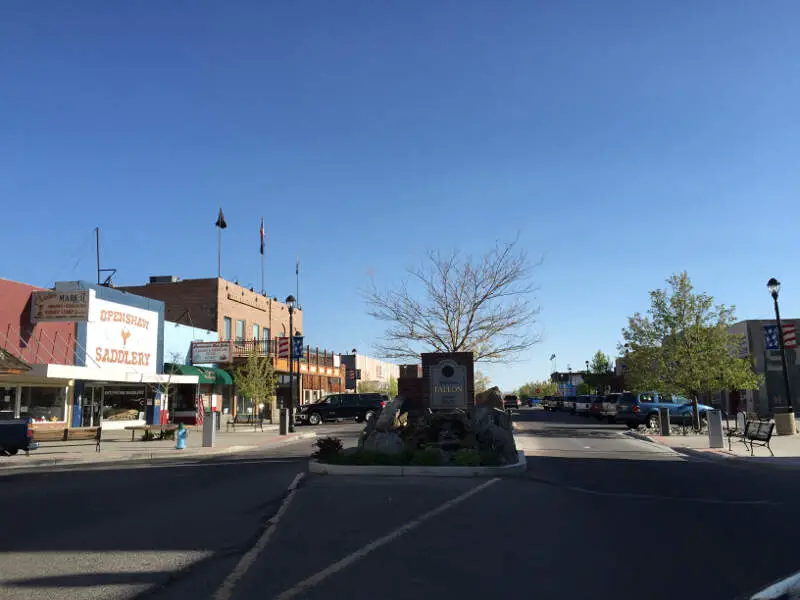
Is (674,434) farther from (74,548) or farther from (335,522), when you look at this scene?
(74,548)

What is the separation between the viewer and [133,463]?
17.9 meters

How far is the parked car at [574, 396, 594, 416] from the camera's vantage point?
51666mm

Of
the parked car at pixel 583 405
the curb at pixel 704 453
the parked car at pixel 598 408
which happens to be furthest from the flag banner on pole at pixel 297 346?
the parked car at pixel 583 405

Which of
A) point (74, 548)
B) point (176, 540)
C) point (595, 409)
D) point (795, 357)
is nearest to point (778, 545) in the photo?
point (176, 540)

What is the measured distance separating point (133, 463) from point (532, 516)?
1251 centimetres

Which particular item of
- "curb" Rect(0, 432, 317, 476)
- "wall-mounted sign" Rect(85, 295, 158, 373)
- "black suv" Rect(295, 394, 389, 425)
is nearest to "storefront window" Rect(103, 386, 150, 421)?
"wall-mounted sign" Rect(85, 295, 158, 373)

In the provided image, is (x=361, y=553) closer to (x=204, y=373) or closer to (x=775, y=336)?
(x=775, y=336)

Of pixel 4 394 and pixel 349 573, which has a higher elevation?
pixel 4 394

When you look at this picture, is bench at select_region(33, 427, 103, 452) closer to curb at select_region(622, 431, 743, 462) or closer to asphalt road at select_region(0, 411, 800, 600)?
asphalt road at select_region(0, 411, 800, 600)

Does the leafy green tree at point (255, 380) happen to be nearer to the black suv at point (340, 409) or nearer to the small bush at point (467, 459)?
→ the black suv at point (340, 409)

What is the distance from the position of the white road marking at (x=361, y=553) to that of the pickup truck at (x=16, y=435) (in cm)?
1311

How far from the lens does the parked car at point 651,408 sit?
3241cm

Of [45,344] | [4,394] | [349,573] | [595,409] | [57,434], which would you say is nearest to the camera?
A: [349,573]

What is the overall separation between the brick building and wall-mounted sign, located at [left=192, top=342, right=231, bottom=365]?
0.06 meters
